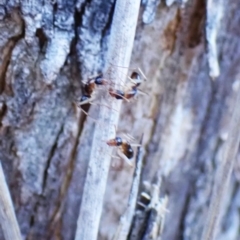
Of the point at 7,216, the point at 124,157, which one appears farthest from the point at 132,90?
the point at 7,216

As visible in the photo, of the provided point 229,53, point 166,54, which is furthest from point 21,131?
point 229,53

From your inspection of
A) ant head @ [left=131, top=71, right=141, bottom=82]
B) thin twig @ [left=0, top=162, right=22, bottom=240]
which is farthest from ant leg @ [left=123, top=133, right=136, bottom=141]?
thin twig @ [left=0, top=162, right=22, bottom=240]

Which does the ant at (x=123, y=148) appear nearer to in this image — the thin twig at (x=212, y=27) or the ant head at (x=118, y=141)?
the ant head at (x=118, y=141)

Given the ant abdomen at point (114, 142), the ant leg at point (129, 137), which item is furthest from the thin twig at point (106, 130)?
the ant leg at point (129, 137)

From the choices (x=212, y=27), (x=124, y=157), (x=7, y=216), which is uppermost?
(x=212, y=27)

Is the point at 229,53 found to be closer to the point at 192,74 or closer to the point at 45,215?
the point at 192,74

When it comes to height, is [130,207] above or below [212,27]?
below

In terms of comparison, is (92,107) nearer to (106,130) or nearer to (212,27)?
(106,130)
